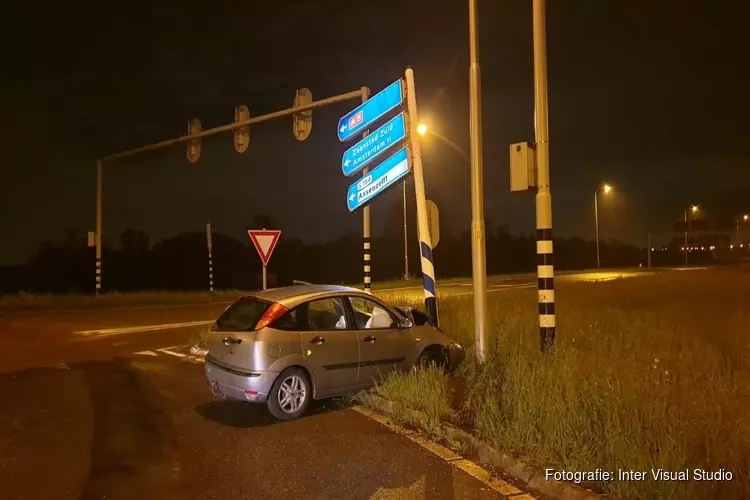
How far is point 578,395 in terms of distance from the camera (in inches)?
245

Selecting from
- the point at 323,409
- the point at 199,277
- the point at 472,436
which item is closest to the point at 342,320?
the point at 323,409

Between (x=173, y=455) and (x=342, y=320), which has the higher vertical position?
(x=342, y=320)

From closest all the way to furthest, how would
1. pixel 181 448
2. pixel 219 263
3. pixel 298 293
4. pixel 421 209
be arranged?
pixel 181 448
pixel 298 293
pixel 421 209
pixel 219 263

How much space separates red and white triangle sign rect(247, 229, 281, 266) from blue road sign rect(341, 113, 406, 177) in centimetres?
209

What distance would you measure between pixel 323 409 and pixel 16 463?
330 centimetres

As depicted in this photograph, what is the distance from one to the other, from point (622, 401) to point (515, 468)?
1.45m

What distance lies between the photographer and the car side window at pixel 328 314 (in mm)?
7789

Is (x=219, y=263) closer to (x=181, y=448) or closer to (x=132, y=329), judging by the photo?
(x=132, y=329)

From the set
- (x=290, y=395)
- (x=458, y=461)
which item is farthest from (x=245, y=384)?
(x=458, y=461)

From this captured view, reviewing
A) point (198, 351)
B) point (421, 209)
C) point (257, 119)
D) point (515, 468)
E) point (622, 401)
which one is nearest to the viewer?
point (515, 468)

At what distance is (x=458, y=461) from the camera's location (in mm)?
5582

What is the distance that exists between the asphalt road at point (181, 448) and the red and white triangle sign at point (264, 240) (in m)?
3.34

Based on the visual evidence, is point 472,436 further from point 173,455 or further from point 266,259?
point 266,259

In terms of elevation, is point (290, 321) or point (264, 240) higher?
point (264, 240)
